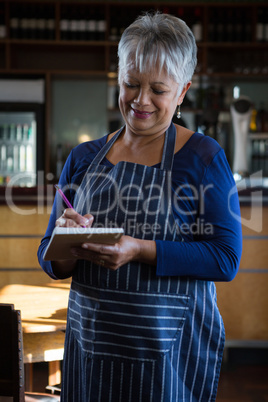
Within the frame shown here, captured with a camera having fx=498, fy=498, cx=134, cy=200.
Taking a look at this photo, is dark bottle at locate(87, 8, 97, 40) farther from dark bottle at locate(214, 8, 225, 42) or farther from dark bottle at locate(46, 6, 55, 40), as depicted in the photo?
dark bottle at locate(214, 8, 225, 42)

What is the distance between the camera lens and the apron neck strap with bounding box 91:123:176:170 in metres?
1.13

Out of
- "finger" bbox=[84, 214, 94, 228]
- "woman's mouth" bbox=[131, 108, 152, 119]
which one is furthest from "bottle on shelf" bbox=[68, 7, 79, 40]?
"finger" bbox=[84, 214, 94, 228]

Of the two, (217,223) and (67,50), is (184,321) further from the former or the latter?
(67,50)

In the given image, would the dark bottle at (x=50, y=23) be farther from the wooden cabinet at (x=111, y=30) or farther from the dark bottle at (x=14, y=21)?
Result: the dark bottle at (x=14, y=21)

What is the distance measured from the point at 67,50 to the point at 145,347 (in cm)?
515

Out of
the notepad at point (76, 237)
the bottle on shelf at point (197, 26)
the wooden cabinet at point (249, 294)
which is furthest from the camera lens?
the bottle on shelf at point (197, 26)

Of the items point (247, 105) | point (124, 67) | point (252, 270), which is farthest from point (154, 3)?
point (124, 67)

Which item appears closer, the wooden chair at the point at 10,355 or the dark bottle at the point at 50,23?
the wooden chair at the point at 10,355

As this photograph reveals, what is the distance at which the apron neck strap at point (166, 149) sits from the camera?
1.13m

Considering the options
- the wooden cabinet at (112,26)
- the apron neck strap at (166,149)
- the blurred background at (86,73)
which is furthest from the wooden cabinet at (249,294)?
the wooden cabinet at (112,26)

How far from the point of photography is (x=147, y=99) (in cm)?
109

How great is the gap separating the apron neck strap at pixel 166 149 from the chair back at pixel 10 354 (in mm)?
→ 404

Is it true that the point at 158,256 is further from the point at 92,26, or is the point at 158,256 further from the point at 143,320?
the point at 92,26

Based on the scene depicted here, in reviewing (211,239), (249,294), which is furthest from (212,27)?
(211,239)
